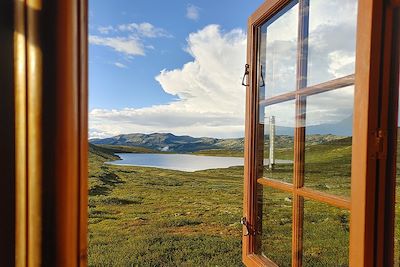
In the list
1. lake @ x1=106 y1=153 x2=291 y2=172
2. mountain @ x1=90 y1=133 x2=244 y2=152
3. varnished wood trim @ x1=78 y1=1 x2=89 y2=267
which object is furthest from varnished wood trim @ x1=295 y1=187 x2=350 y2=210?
lake @ x1=106 y1=153 x2=291 y2=172

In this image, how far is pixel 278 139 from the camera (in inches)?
46.6

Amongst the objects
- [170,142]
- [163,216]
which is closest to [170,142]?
[170,142]

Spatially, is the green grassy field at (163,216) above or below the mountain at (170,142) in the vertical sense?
below

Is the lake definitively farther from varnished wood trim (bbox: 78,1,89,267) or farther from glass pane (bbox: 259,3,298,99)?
varnished wood trim (bbox: 78,1,89,267)

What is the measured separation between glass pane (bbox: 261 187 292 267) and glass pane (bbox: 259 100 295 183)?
0.26 ft

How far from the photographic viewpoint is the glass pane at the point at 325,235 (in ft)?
2.73

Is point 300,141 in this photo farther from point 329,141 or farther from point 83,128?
point 83,128

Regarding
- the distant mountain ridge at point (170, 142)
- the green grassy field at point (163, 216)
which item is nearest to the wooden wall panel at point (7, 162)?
the green grassy field at point (163, 216)

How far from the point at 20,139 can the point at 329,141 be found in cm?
84

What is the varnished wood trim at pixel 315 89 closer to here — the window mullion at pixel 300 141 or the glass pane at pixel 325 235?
the window mullion at pixel 300 141

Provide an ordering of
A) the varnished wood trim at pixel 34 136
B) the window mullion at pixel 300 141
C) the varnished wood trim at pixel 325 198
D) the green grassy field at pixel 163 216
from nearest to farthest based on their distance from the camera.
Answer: the varnished wood trim at pixel 34 136 < the varnished wood trim at pixel 325 198 < the window mullion at pixel 300 141 < the green grassy field at pixel 163 216

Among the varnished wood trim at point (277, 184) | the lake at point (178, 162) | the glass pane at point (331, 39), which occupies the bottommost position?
the lake at point (178, 162)

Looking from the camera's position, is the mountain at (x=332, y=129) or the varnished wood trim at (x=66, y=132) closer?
the varnished wood trim at (x=66, y=132)

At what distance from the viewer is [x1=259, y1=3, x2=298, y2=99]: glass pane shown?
1.07m
